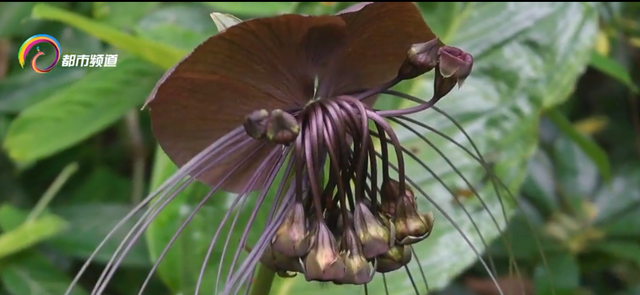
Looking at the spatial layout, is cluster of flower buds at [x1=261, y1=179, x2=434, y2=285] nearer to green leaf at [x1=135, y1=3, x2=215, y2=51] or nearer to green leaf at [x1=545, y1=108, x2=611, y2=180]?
green leaf at [x1=135, y1=3, x2=215, y2=51]

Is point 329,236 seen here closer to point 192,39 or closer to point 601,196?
point 192,39

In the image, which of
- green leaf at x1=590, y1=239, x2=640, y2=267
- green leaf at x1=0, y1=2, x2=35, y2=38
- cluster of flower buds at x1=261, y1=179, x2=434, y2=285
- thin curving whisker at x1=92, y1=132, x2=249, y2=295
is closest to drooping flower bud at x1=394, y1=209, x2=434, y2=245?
cluster of flower buds at x1=261, y1=179, x2=434, y2=285

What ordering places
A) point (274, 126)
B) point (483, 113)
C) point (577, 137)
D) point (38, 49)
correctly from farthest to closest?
point (577, 137)
point (483, 113)
point (38, 49)
point (274, 126)

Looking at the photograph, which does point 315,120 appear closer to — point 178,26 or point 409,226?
point 409,226

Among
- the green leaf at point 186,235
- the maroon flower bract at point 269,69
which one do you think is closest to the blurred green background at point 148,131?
the green leaf at point 186,235

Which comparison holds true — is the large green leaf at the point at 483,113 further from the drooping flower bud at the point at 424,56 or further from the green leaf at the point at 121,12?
the drooping flower bud at the point at 424,56

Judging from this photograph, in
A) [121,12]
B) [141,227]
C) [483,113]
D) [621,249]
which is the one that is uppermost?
[121,12]

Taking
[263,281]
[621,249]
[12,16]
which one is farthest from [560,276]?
[12,16]

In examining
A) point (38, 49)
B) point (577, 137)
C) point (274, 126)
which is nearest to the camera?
point (274, 126)

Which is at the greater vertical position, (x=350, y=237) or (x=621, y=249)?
Answer: (x=350, y=237)
